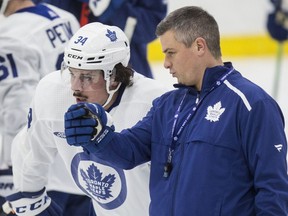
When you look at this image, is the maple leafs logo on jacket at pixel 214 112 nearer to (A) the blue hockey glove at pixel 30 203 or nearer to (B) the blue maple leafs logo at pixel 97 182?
(B) the blue maple leafs logo at pixel 97 182

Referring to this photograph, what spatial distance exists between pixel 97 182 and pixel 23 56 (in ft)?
2.60

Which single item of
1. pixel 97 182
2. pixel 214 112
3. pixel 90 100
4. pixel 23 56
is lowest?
pixel 97 182

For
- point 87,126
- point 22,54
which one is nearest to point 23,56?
point 22,54

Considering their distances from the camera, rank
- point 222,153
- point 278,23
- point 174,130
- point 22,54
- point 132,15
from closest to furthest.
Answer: point 222,153 → point 174,130 → point 22,54 → point 132,15 → point 278,23

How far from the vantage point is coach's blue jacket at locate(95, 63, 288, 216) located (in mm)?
2340

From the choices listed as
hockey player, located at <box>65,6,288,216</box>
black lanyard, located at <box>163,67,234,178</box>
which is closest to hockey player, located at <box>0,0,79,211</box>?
hockey player, located at <box>65,6,288,216</box>

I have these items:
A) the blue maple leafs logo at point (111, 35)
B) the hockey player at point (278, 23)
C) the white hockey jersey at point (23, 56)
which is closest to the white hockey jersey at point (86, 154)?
the blue maple leafs logo at point (111, 35)

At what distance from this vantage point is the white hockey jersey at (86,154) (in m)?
2.92

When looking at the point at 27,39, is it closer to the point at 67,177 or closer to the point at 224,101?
the point at 67,177

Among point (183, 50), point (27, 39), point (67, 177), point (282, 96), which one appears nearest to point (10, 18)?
point (27, 39)

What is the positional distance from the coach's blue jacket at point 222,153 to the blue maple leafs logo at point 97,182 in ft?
1.30

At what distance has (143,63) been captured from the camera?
4238mm

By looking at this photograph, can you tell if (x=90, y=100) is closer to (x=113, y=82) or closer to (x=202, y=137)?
(x=113, y=82)

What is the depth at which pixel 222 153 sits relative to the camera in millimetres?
2387
